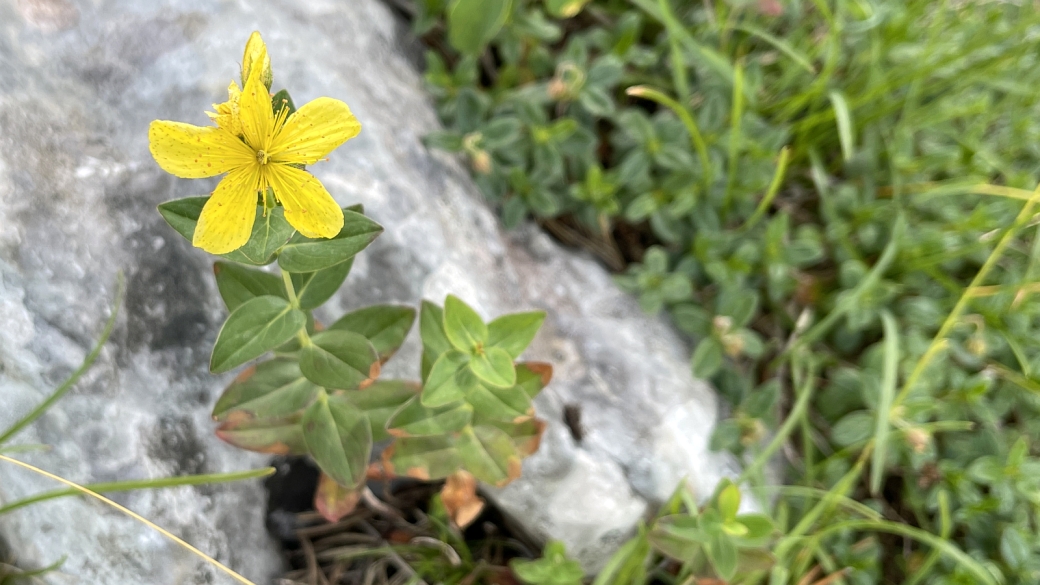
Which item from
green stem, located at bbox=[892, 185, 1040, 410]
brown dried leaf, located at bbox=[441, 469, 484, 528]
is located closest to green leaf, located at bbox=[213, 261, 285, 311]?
brown dried leaf, located at bbox=[441, 469, 484, 528]

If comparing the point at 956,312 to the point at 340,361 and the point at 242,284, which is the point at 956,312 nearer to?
the point at 340,361

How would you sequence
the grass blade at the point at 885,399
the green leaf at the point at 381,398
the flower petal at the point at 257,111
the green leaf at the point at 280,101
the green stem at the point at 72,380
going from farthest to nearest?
1. the grass blade at the point at 885,399
2. the green leaf at the point at 381,398
3. the green stem at the point at 72,380
4. the green leaf at the point at 280,101
5. the flower petal at the point at 257,111

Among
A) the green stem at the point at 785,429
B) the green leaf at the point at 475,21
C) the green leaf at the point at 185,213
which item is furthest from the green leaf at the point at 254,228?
the green stem at the point at 785,429

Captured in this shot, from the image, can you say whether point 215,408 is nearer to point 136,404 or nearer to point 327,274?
point 136,404

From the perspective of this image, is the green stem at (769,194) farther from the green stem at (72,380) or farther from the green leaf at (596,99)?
Answer: the green stem at (72,380)

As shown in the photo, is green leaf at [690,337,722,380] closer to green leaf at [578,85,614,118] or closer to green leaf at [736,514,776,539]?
green leaf at [736,514,776,539]

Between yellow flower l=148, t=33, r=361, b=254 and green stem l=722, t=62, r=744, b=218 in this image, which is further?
green stem l=722, t=62, r=744, b=218
